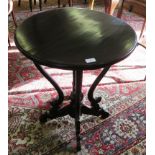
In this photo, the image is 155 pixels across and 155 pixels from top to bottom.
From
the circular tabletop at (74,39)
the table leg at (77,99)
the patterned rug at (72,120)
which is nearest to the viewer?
the circular tabletop at (74,39)

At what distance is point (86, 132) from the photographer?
5.58 feet

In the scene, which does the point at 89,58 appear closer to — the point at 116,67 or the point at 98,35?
the point at 98,35

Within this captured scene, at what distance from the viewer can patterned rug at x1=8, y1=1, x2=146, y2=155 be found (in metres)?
1.60

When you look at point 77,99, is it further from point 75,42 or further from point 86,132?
point 75,42

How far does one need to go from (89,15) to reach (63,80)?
0.80 meters

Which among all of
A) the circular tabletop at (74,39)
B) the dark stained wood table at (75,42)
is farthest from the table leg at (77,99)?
the circular tabletop at (74,39)

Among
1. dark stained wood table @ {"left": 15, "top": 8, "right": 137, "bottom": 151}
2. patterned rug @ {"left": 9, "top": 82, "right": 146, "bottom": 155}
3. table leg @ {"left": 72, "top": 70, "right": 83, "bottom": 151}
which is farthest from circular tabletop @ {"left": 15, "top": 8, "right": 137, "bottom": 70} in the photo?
patterned rug @ {"left": 9, "top": 82, "right": 146, "bottom": 155}

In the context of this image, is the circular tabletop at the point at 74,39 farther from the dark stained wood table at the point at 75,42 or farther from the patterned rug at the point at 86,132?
the patterned rug at the point at 86,132

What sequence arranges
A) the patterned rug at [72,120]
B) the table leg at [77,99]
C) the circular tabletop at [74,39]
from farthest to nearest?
the patterned rug at [72,120]
the table leg at [77,99]
the circular tabletop at [74,39]

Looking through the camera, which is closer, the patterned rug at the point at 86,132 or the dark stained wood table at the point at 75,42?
the dark stained wood table at the point at 75,42

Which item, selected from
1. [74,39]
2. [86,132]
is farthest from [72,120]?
[74,39]

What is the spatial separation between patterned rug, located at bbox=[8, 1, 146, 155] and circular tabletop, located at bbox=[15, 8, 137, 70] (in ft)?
2.27

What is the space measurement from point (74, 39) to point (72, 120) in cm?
72

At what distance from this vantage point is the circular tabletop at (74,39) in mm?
1162
